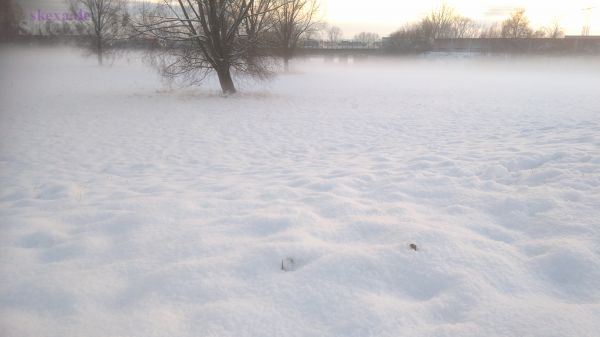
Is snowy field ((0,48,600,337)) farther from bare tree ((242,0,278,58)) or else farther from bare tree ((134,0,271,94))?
bare tree ((242,0,278,58))

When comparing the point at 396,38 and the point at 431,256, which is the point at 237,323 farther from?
the point at 396,38

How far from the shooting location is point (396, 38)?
65062mm

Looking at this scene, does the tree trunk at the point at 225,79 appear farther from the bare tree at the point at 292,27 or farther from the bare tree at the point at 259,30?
the bare tree at the point at 292,27

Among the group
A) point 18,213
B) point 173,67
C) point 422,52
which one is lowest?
point 18,213

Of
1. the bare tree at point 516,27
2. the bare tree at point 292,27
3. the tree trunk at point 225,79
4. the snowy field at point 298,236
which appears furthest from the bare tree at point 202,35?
the bare tree at point 516,27

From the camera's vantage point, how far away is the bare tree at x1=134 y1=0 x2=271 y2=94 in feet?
46.6

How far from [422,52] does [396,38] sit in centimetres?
848

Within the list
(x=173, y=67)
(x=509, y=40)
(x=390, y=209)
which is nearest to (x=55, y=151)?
(x=390, y=209)

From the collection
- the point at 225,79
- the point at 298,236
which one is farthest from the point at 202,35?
the point at 298,236

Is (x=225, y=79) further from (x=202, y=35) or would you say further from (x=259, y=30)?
(x=259, y=30)

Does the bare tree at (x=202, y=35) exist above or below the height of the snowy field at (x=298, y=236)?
above

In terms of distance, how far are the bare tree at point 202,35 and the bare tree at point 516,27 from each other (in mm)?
53914

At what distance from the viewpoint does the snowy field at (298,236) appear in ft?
6.34

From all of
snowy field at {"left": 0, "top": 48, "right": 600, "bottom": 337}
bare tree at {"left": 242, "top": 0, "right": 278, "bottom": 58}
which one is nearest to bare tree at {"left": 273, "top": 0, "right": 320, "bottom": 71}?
bare tree at {"left": 242, "top": 0, "right": 278, "bottom": 58}
